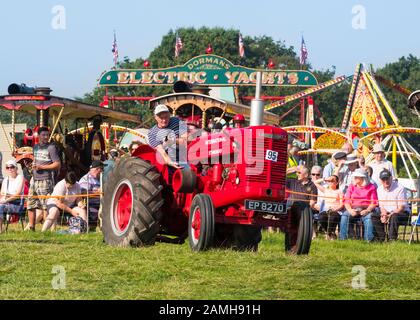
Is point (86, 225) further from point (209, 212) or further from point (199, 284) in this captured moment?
point (199, 284)

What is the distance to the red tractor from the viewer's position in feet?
37.0

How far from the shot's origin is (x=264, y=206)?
11.2 metres

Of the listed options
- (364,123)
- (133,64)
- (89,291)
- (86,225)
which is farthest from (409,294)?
(133,64)

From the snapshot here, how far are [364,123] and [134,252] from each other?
22434mm

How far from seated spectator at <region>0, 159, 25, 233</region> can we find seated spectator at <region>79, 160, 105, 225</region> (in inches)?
43.4

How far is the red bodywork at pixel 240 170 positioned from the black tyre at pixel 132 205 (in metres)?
0.35

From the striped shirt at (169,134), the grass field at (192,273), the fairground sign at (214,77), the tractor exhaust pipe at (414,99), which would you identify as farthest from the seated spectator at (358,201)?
the fairground sign at (214,77)

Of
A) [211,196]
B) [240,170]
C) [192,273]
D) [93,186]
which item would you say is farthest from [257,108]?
[93,186]

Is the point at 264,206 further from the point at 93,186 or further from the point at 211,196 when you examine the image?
the point at 93,186

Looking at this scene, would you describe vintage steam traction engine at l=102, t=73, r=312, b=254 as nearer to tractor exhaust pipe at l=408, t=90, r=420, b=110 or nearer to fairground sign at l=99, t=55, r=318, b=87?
tractor exhaust pipe at l=408, t=90, r=420, b=110

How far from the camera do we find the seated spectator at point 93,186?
56.7 ft

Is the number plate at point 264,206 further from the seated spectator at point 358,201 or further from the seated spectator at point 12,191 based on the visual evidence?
the seated spectator at point 12,191

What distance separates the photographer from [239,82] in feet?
121

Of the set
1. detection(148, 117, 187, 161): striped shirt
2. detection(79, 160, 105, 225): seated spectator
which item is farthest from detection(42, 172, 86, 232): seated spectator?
detection(148, 117, 187, 161): striped shirt
